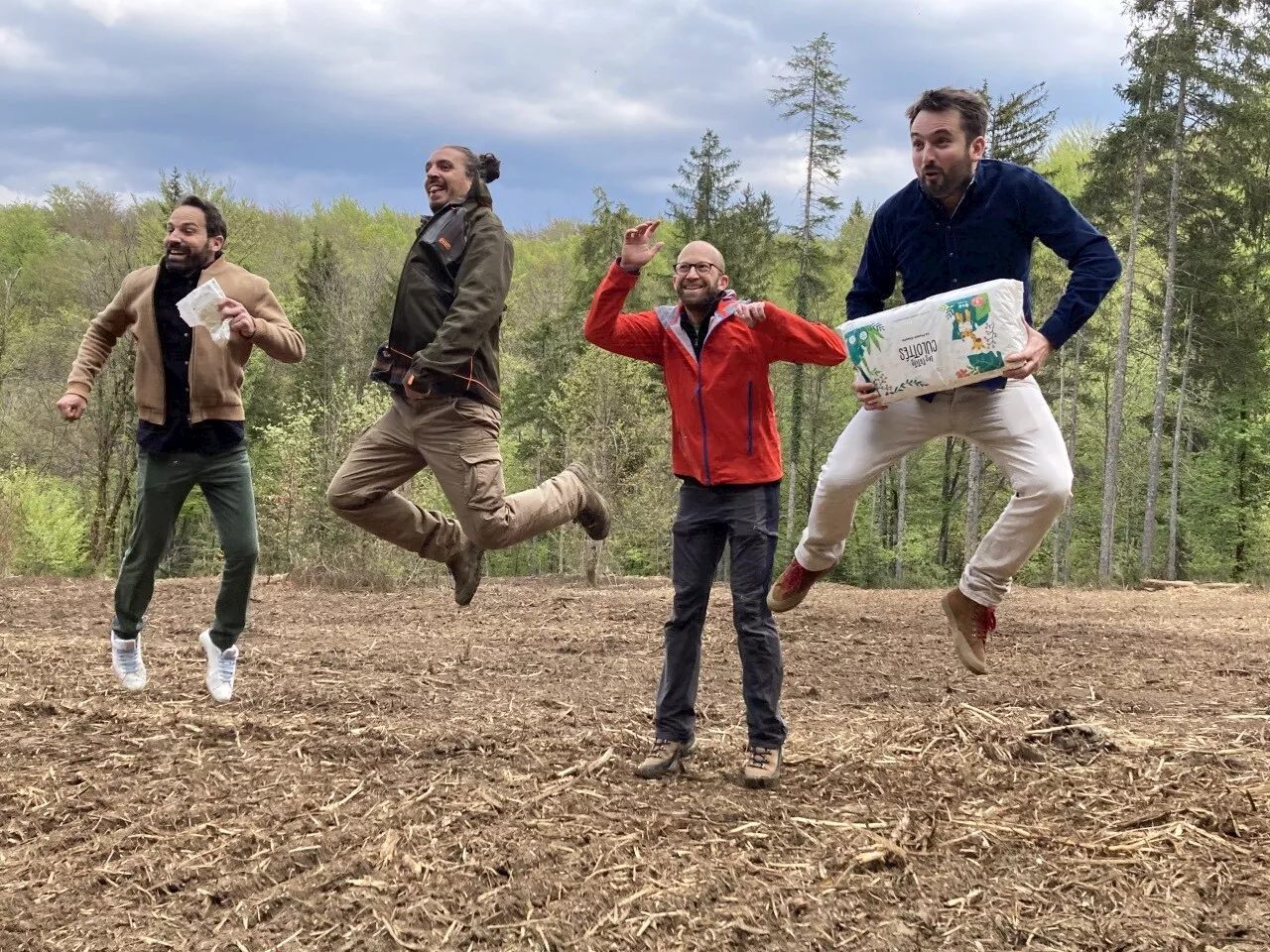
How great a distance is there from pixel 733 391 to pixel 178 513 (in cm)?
284

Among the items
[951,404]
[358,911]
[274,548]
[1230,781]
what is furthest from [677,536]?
[274,548]

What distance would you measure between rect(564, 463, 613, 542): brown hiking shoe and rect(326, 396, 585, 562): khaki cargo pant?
0.36m

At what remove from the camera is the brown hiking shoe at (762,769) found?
170 inches

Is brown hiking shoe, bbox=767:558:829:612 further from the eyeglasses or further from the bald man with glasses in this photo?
the eyeglasses

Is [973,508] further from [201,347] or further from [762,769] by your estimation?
[201,347]

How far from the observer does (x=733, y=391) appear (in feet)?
14.0

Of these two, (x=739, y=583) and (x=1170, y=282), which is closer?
→ (x=739, y=583)

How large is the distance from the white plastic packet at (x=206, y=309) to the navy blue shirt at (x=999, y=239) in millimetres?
2913

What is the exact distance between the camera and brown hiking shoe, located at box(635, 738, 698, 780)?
4457 millimetres

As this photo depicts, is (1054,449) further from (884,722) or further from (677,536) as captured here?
(884,722)

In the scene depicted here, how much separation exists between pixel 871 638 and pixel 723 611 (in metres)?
2.08

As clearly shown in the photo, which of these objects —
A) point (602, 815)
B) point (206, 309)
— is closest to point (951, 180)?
point (602, 815)

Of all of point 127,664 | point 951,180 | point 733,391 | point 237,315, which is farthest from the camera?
point 127,664

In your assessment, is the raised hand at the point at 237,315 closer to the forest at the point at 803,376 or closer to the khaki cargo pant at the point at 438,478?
the khaki cargo pant at the point at 438,478
